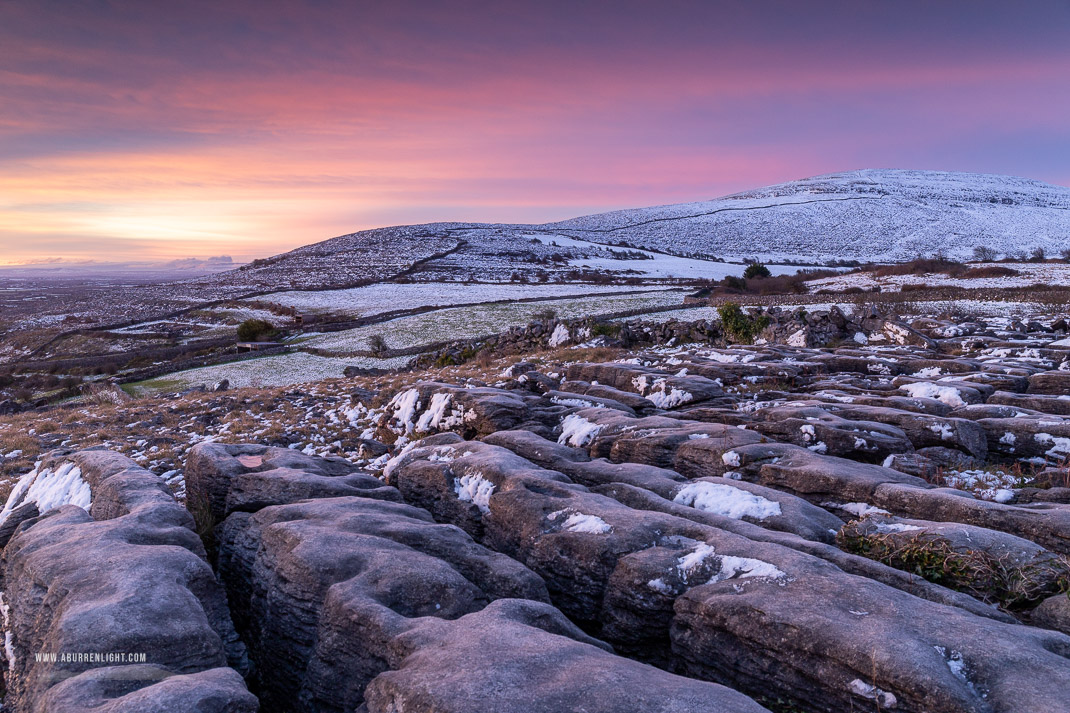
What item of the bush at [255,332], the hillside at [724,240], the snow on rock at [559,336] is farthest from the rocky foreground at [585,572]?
the hillside at [724,240]

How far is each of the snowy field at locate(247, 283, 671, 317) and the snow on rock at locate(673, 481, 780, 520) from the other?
2652 inches

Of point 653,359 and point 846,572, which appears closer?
point 846,572

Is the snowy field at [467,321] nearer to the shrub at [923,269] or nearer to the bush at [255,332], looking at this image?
the bush at [255,332]

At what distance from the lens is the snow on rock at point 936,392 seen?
646 inches

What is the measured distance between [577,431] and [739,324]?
23.9 metres

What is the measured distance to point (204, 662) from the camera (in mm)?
6887

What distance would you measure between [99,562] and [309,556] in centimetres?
284

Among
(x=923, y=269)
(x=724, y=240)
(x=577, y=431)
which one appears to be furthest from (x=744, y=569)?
(x=724, y=240)

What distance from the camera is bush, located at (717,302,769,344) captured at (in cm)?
3653

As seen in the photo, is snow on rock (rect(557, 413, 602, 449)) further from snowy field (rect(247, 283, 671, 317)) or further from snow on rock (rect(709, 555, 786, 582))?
snowy field (rect(247, 283, 671, 317))

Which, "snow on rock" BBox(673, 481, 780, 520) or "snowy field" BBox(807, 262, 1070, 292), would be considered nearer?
"snow on rock" BBox(673, 481, 780, 520)

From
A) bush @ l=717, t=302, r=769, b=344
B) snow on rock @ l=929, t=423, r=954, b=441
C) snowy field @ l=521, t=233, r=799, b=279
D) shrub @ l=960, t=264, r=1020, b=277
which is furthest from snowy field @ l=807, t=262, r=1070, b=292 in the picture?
snow on rock @ l=929, t=423, r=954, b=441

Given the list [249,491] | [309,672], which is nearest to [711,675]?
[309,672]

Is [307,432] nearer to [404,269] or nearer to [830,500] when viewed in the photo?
[830,500]
